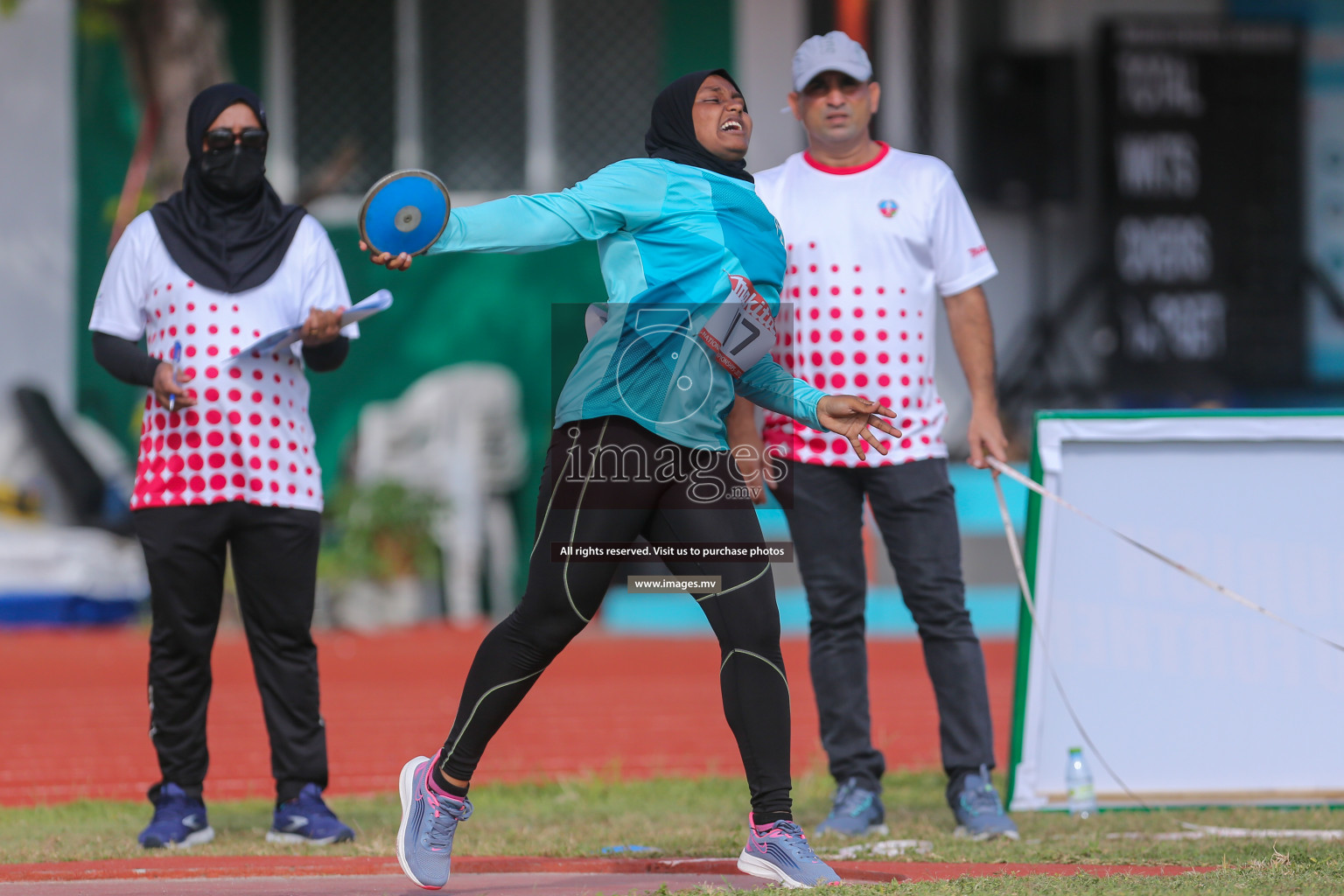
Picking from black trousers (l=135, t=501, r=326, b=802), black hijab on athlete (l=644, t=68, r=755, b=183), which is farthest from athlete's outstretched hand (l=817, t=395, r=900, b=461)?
black trousers (l=135, t=501, r=326, b=802)

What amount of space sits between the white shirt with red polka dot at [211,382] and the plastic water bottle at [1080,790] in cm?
211

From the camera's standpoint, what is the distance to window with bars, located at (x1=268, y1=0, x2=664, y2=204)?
441 inches

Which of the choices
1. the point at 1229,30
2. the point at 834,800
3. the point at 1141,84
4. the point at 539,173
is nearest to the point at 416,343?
the point at 539,173

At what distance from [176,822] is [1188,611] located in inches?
105

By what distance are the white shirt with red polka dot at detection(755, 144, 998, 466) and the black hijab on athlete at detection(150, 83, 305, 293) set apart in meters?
1.31

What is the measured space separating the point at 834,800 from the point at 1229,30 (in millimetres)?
7968

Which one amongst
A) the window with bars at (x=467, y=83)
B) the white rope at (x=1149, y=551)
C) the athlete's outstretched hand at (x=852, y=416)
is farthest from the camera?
the window with bars at (x=467, y=83)

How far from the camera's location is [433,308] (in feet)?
36.8

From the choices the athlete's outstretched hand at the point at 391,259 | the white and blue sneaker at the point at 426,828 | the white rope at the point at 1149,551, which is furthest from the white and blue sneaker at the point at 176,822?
the white rope at the point at 1149,551

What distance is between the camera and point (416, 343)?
11.2m

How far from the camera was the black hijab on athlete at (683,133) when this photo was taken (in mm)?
3473

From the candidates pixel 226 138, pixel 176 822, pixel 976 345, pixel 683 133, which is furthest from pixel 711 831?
pixel 226 138

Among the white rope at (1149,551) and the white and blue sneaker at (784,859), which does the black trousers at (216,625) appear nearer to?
the white and blue sneaker at (784,859)

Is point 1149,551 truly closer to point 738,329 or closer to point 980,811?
point 980,811
